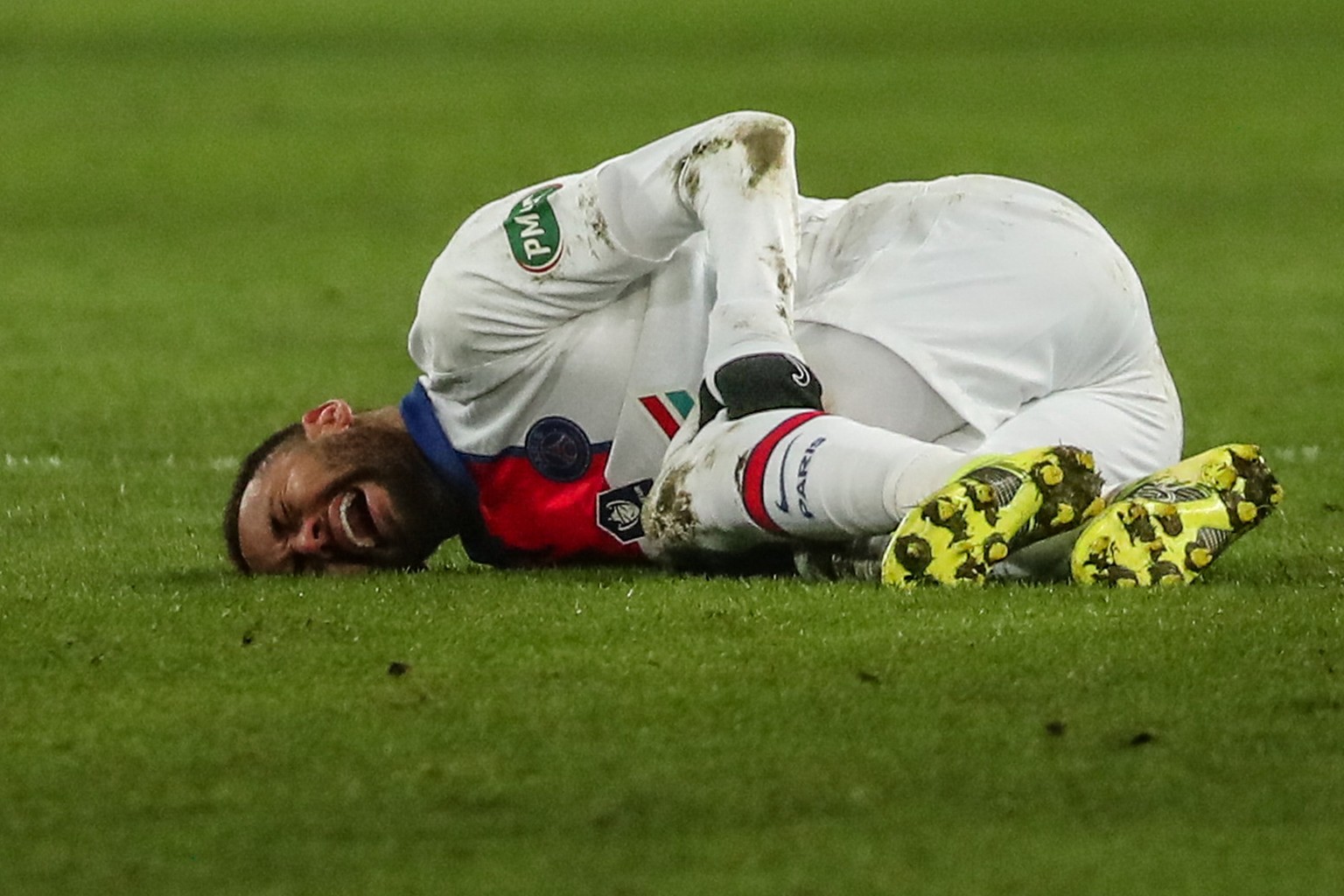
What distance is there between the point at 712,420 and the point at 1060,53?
19.7 m

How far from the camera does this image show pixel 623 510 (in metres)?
5.52

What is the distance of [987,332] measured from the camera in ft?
17.8

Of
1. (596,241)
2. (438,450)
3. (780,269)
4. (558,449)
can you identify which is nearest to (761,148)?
(780,269)

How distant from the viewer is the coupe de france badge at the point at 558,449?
18.0 feet

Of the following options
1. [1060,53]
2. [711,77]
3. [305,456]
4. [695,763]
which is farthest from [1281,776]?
[1060,53]

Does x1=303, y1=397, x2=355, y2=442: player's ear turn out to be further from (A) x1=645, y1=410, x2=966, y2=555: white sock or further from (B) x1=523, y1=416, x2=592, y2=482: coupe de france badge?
(A) x1=645, y1=410, x2=966, y2=555: white sock

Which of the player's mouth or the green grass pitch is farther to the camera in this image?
the player's mouth

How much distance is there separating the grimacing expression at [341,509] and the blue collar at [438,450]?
23mm

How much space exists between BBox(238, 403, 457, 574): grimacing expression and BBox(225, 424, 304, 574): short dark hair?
0.7 inches

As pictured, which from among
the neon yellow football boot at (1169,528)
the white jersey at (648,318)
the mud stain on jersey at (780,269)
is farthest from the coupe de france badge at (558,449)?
the neon yellow football boot at (1169,528)

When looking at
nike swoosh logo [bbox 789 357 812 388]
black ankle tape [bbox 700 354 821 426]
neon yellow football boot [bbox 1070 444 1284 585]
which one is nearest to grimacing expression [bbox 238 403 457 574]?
black ankle tape [bbox 700 354 821 426]

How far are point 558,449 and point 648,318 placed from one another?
30 cm

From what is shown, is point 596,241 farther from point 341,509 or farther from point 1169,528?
point 1169,528

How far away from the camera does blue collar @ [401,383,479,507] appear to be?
18.3ft
